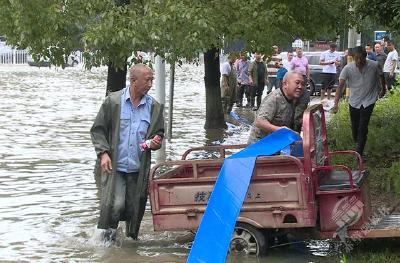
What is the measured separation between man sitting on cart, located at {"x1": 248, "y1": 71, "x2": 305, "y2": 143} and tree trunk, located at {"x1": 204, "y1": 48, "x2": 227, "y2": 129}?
33.8 ft

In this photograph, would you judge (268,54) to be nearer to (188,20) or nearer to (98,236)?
(188,20)

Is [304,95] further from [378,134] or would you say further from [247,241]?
[378,134]

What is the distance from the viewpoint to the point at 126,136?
7.97 meters

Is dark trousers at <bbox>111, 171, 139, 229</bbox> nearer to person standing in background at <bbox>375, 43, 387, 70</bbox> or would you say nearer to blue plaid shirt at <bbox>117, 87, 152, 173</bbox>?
blue plaid shirt at <bbox>117, 87, 152, 173</bbox>

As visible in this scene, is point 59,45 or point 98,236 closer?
point 98,236

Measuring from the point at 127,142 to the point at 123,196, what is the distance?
54 centimetres

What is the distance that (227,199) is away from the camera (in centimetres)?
722

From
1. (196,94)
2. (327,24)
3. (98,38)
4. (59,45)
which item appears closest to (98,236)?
(98,38)

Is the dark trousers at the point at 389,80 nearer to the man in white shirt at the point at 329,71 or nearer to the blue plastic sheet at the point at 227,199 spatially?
the man in white shirt at the point at 329,71

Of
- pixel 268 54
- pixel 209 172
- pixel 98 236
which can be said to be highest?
pixel 268 54

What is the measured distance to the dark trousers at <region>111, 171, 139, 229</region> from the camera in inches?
314

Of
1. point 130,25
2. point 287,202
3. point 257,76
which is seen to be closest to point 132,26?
point 130,25

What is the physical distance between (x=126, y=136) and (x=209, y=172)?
0.92m

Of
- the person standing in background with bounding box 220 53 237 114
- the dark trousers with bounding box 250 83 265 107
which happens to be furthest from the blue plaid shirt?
the dark trousers with bounding box 250 83 265 107
